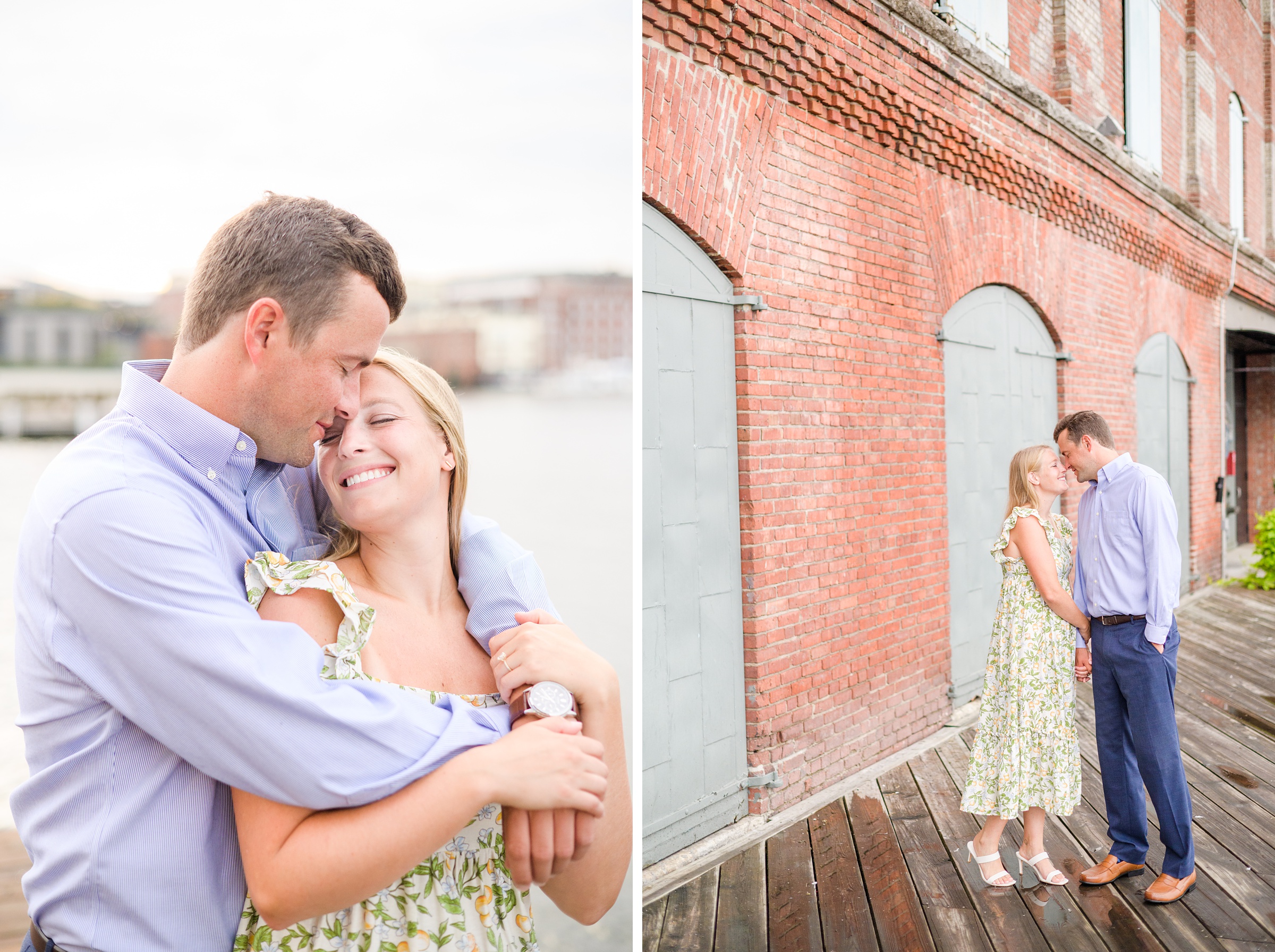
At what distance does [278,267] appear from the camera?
1.44 meters

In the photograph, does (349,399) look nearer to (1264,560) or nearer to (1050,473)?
(1050,473)

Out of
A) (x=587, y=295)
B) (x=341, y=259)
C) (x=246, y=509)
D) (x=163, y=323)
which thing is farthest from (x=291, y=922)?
(x=587, y=295)

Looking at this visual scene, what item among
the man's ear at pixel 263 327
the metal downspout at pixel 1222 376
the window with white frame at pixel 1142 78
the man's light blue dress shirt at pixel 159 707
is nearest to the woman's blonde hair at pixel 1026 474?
the man's light blue dress shirt at pixel 159 707

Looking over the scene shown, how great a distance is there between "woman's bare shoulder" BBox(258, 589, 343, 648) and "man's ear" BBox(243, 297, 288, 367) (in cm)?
38

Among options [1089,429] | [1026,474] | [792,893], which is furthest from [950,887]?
[1089,429]

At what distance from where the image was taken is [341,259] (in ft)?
4.90

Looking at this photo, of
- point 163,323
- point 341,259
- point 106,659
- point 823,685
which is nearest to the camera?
point 106,659

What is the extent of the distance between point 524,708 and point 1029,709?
3041 millimetres

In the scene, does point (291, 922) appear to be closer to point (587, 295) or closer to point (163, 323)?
point (163, 323)

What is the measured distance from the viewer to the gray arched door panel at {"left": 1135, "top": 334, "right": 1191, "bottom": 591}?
874cm

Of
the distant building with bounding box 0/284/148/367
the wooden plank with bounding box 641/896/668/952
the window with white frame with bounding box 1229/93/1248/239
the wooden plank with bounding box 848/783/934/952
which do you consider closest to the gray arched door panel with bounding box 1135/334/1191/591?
the window with white frame with bounding box 1229/93/1248/239

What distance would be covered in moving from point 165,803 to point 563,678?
60 cm

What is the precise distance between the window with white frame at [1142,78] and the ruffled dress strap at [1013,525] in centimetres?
573

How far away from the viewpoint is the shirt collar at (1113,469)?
3859 mm
